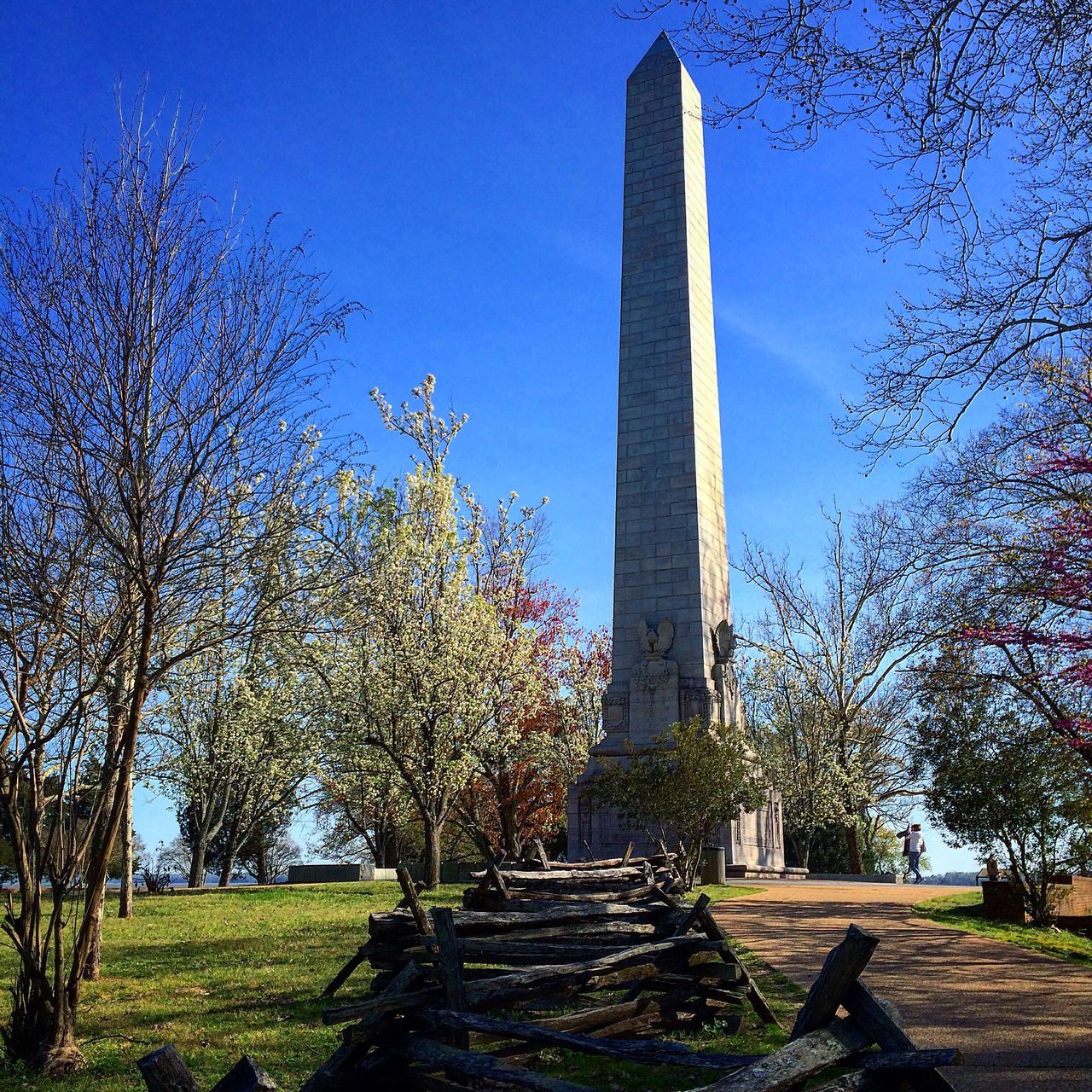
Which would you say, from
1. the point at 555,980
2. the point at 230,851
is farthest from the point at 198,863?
the point at 555,980

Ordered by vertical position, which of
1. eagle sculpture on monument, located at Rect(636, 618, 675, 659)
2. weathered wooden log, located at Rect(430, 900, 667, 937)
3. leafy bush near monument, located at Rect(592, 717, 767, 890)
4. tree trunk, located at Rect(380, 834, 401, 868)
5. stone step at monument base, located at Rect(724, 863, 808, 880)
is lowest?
tree trunk, located at Rect(380, 834, 401, 868)

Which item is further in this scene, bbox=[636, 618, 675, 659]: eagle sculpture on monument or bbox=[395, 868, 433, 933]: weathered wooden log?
bbox=[636, 618, 675, 659]: eagle sculpture on monument

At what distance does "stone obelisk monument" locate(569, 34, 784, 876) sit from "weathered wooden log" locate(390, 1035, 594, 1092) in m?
20.2

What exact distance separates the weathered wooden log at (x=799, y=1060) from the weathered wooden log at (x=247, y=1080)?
6.27 feet

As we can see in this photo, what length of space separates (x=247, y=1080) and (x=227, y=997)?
723 centimetres

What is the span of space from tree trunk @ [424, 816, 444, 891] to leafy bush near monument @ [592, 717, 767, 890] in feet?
20.4

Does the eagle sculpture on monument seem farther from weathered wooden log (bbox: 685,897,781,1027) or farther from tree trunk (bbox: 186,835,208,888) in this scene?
weathered wooden log (bbox: 685,897,781,1027)

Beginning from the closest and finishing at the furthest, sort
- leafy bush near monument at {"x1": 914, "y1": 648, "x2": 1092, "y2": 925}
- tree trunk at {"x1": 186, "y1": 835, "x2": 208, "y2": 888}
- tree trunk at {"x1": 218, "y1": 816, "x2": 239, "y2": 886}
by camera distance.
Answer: leafy bush near monument at {"x1": 914, "y1": 648, "x2": 1092, "y2": 925} < tree trunk at {"x1": 186, "y1": 835, "x2": 208, "y2": 888} < tree trunk at {"x1": 218, "y1": 816, "x2": 239, "y2": 886}

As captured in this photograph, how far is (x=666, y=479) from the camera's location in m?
28.1

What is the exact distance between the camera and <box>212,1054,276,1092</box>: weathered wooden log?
4.41 m

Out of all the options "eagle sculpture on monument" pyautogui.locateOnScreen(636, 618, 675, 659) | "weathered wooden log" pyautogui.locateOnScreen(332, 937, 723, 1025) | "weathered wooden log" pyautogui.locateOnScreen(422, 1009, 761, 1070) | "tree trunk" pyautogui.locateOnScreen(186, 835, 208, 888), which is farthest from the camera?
"tree trunk" pyautogui.locateOnScreen(186, 835, 208, 888)

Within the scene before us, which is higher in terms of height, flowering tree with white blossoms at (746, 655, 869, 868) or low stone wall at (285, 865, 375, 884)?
flowering tree with white blossoms at (746, 655, 869, 868)

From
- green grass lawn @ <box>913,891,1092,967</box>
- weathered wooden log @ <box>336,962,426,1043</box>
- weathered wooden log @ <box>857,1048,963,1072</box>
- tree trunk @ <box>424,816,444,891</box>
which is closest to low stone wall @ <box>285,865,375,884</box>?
tree trunk @ <box>424,816,444,891</box>

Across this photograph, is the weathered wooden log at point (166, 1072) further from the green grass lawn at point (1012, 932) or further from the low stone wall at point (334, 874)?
the low stone wall at point (334, 874)
